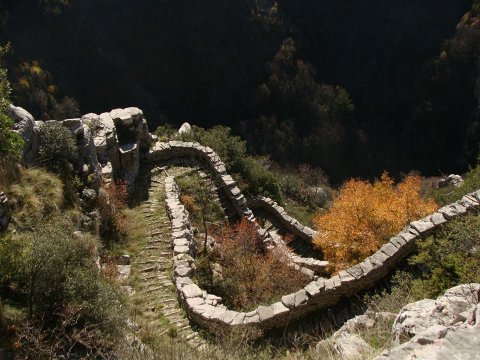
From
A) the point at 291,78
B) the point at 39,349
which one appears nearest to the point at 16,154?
the point at 39,349

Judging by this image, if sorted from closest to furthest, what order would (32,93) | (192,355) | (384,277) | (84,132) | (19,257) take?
(192,355), (19,257), (384,277), (84,132), (32,93)

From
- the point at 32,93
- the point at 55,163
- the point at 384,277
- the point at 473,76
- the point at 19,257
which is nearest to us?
the point at 19,257

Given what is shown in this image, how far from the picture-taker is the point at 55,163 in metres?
14.7

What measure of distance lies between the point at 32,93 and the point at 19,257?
44.6 meters

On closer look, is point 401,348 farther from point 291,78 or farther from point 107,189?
point 291,78

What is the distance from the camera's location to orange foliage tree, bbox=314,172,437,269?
16500 millimetres

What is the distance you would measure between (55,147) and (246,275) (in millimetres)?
8223

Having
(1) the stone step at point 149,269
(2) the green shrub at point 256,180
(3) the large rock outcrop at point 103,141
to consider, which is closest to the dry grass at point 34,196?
(3) the large rock outcrop at point 103,141

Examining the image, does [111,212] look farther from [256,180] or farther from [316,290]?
[256,180]

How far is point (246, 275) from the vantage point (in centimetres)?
1474

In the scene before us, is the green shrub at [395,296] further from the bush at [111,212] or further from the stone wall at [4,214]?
the stone wall at [4,214]

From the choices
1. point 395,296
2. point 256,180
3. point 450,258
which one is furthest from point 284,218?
point 450,258

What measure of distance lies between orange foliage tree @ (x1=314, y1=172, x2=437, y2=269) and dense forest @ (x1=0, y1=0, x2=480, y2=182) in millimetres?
38957

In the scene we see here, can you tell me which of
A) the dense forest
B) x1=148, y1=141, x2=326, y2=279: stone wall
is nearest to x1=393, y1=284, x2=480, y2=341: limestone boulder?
x1=148, y1=141, x2=326, y2=279: stone wall
